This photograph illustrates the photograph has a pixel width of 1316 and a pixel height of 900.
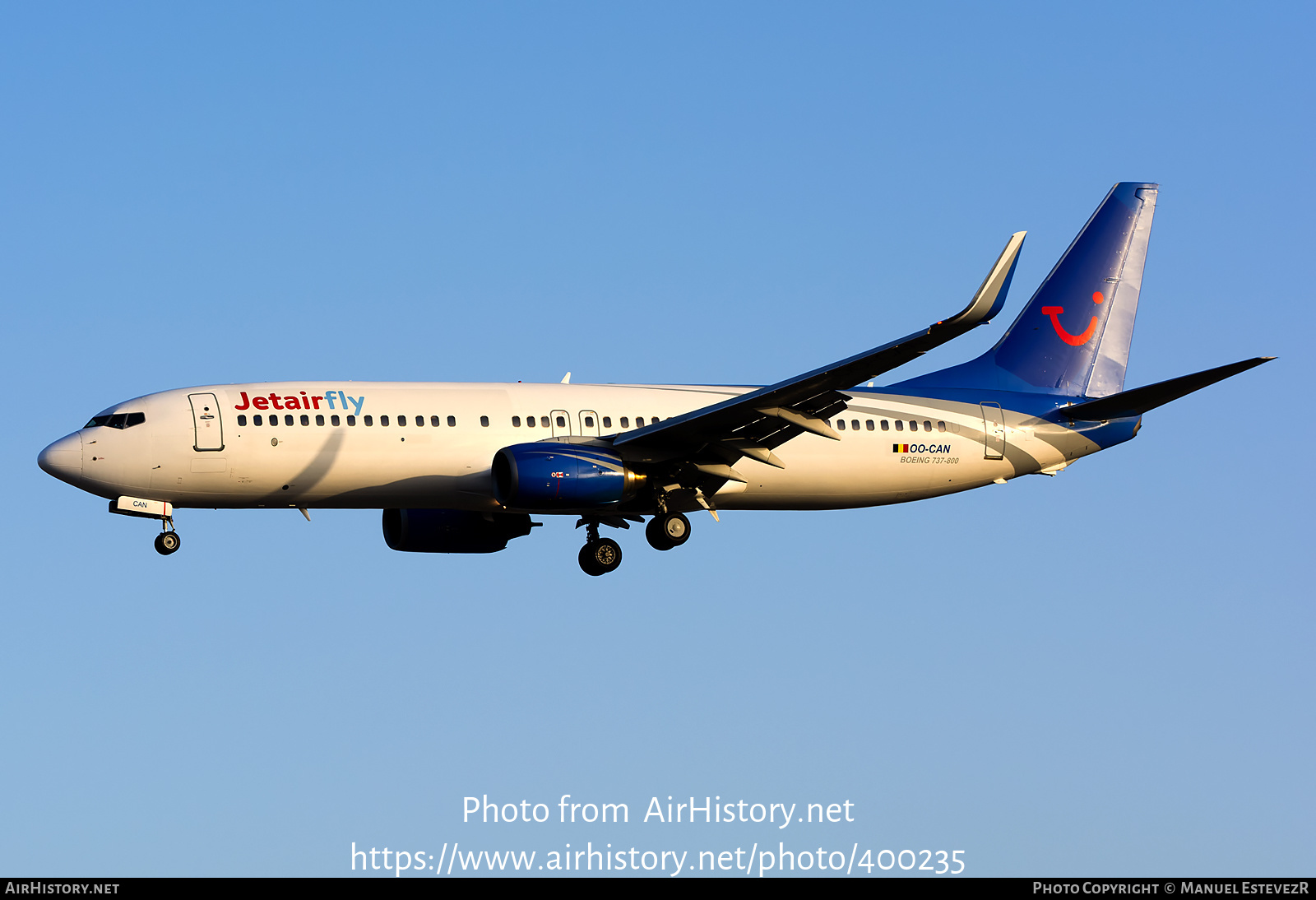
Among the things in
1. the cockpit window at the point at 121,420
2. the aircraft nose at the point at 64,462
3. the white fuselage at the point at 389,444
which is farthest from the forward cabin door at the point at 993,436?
the aircraft nose at the point at 64,462

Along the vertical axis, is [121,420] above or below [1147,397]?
below

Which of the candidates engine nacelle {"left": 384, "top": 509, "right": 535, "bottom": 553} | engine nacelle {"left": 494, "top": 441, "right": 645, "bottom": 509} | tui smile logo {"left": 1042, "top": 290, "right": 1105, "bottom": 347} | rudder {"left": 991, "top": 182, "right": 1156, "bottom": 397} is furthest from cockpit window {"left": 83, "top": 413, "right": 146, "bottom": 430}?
tui smile logo {"left": 1042, "top": 290, "right": 1105, "bottom": 347}

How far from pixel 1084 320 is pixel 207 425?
79.5 feet

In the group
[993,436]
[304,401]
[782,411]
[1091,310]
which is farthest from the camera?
[1091,310]

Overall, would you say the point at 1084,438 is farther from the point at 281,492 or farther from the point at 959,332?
the point at 281,492

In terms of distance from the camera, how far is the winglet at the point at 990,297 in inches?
1271

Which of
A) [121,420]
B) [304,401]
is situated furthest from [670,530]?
[121,420]

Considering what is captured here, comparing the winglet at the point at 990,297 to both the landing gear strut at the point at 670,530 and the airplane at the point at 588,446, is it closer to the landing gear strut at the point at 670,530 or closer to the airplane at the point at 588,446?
the airplane at the point at 588,446

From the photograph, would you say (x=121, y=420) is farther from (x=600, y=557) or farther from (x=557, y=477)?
(x=600, y=557)

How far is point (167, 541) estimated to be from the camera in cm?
4075

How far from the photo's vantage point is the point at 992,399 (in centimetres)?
4647

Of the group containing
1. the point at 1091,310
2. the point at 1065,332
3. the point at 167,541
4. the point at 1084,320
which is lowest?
the point at 167,541

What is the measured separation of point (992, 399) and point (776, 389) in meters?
10.9

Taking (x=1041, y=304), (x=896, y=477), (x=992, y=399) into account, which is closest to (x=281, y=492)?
(x=896, y=477)
